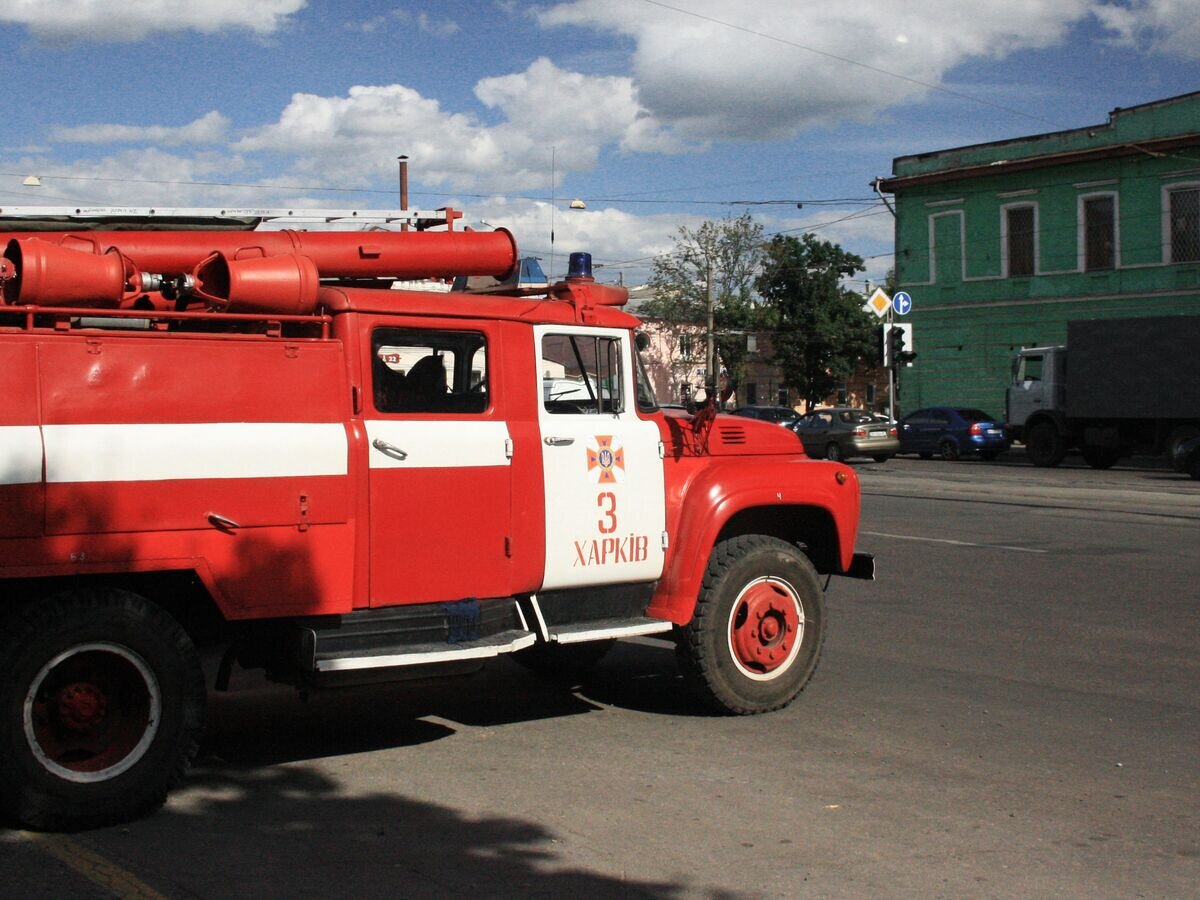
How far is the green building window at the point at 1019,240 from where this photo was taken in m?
44.2

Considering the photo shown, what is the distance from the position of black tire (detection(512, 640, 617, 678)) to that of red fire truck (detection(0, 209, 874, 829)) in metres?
1.30

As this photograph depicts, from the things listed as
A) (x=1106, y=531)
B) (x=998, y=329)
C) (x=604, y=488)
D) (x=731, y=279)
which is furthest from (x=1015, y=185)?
(x=604, y=488)

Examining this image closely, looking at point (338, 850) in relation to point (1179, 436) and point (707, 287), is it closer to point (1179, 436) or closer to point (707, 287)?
point (1179, 436)

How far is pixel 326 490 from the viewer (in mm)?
5949

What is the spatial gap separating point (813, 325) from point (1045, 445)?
143ft

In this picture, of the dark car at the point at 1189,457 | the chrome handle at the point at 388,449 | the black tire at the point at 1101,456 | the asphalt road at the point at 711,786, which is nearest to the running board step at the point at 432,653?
the asphalt road at the point at 711,786

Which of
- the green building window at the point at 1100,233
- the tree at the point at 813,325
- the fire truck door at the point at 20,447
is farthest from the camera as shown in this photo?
the tree at the point at 813,325

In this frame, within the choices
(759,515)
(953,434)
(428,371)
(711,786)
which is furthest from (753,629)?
(953,434)

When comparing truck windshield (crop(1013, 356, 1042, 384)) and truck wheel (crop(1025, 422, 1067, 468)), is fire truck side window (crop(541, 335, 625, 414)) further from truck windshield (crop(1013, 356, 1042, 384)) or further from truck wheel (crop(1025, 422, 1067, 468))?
truck windshield (crop(1013, 356, 1042, 384))

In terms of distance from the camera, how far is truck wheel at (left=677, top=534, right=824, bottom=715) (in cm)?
731

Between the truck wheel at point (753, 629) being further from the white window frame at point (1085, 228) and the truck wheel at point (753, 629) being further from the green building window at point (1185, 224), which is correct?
the white window frame at point (1085, 228)

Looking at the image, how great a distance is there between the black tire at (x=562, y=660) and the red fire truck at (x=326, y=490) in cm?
130

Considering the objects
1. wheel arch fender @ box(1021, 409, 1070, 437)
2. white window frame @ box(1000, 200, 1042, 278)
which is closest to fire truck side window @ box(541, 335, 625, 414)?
wheel arch fender @ box(1021, 409, 1070, 437)

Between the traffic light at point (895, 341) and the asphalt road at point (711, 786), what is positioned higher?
→ the traffic light at point (895, 341)
